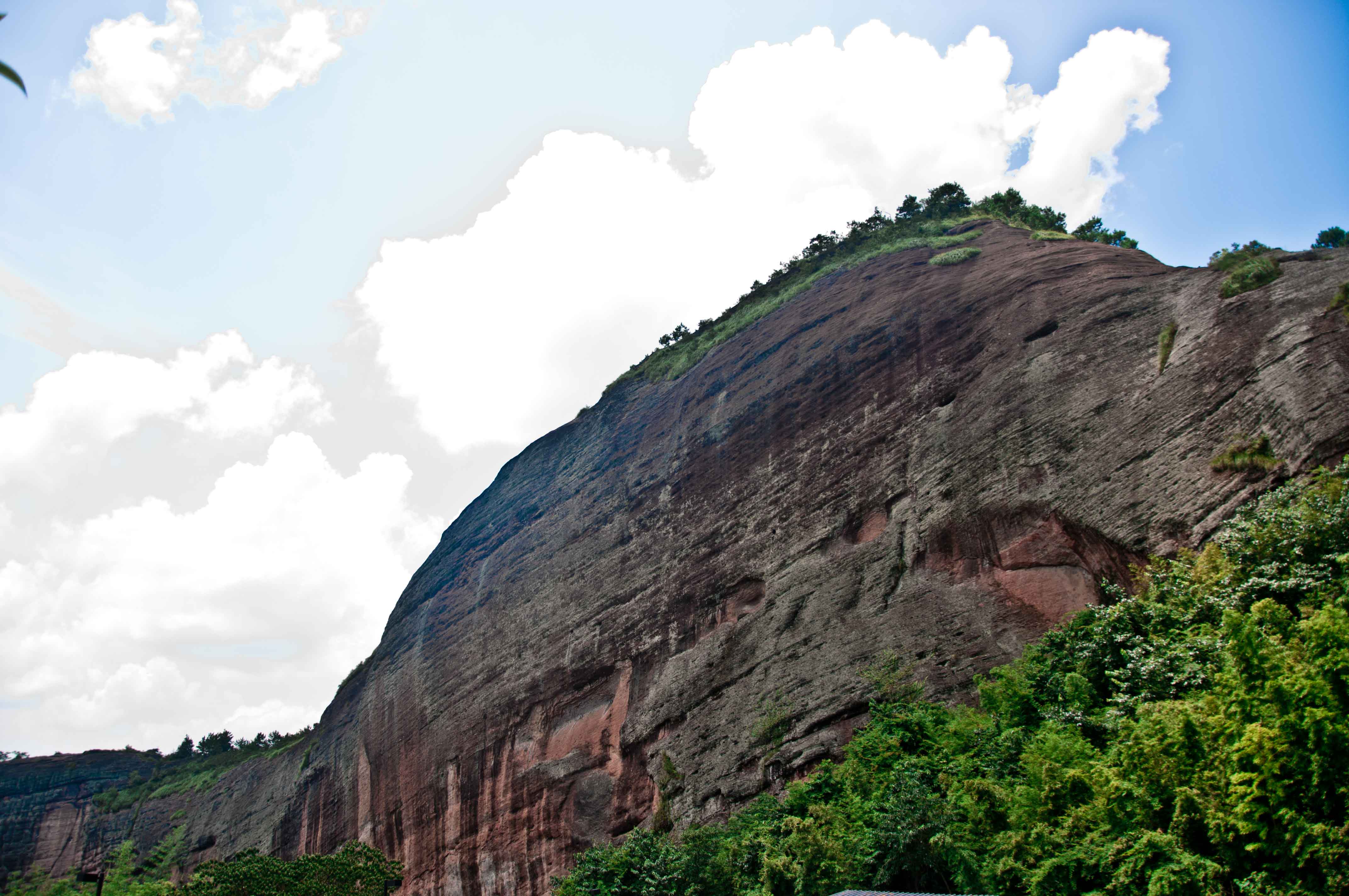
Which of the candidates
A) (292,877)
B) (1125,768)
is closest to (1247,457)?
(1125,768)

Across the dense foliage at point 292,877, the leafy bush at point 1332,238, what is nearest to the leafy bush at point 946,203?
the leafy bush at point 1332,238

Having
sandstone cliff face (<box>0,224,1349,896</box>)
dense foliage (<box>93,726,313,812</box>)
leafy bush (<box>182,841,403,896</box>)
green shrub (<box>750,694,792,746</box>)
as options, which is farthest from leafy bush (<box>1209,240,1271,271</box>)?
dense foliage (<box>93,726,313,812</box>)

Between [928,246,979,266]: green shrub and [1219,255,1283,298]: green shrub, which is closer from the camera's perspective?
[1219,255,1283,298]: green shrub

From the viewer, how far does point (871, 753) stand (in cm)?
1653

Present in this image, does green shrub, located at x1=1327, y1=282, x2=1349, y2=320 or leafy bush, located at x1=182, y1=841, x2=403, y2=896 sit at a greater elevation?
green shrub, located at x1=1327, y1=282, x2=1349, y2=320

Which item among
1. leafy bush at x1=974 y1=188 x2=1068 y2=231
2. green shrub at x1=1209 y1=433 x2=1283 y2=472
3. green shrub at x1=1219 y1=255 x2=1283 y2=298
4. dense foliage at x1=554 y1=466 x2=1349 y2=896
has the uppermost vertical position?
leafy bush at x1=974 y1=188 x2=1068 y2=231

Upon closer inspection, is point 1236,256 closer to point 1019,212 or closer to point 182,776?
point 1019,212

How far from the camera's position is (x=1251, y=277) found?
55.9 feet

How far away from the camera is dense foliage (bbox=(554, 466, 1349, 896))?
358 inches

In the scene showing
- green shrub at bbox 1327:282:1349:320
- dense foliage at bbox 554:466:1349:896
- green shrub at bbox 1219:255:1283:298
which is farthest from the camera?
green shrub at bbox 1219:255:1283:298

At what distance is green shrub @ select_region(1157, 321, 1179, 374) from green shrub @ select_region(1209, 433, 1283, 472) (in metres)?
2.80

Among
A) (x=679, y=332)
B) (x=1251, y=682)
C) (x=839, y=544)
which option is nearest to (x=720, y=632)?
(x=839, y=544)

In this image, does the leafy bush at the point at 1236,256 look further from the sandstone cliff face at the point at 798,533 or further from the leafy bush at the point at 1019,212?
the leafy bush at the point at 1019,212

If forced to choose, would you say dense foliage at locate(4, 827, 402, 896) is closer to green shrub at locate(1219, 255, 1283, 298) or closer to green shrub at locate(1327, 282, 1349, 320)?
green shrub at locate(1219, 255, 1283, 298)
